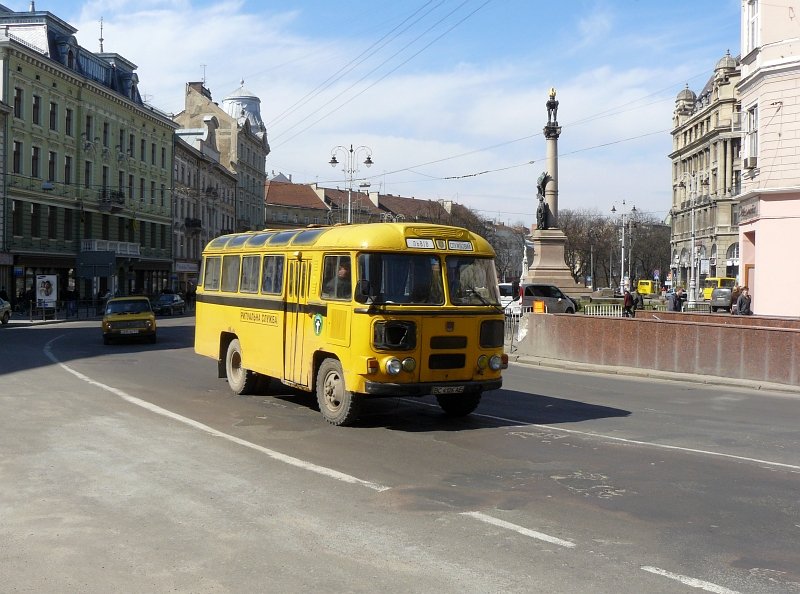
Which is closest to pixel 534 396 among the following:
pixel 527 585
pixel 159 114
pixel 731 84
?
pixel 527 585

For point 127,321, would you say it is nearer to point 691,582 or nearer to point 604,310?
point 604,310

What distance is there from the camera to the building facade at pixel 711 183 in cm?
9219

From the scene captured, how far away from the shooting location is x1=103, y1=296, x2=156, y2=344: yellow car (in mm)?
27672

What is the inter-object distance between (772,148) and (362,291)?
2310 centimetres

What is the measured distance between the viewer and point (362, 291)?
11.0m

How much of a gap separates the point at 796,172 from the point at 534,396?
18.3m

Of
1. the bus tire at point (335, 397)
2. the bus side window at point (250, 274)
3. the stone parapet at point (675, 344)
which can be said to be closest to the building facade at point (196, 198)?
the stone parapet at point (675, 344)

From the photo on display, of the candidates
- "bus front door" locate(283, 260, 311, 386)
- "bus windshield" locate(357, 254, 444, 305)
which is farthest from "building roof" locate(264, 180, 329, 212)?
"bus windshield" locate(357, 254, 444, 305)

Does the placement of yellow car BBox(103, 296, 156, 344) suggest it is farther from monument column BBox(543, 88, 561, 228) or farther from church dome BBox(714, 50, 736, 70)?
church dome BBox(714, 50, 736, 70)

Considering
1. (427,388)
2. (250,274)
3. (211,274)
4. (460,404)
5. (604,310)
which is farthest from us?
(604,310)

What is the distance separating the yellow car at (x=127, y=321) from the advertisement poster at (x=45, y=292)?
1906cm

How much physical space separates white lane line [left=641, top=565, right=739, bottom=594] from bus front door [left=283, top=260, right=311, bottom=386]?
715cm

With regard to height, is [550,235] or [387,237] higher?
[550,235]

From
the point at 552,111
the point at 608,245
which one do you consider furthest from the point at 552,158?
the point at 608,245
